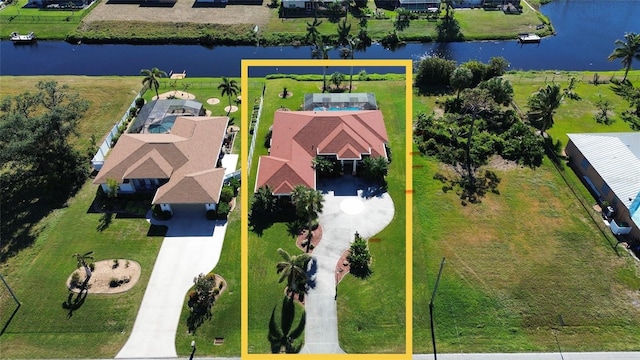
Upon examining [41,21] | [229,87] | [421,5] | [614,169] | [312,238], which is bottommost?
[312,238]

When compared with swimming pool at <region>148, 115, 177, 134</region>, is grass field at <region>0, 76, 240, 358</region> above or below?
below

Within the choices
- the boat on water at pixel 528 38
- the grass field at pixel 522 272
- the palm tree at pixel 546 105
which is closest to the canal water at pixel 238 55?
the boat on water at pixel 528 38

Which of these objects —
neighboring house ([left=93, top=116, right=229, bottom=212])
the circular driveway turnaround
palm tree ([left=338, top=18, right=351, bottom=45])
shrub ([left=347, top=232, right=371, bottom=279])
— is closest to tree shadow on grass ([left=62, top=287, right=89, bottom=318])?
neighboring house ([left=93, top=116, right=229, bottom=212])

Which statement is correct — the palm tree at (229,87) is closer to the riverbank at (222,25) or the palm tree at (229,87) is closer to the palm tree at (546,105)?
the riverbank at (222,25)

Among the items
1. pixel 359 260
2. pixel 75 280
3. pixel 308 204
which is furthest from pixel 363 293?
pixel 75 280

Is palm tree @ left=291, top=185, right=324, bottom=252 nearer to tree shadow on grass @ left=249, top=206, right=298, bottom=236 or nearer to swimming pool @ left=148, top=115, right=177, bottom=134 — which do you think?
tree shadow on grass @ left=249, top=206, right=298, bottom=236

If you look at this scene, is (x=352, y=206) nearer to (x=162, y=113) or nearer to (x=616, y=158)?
(x=162, y=113)
